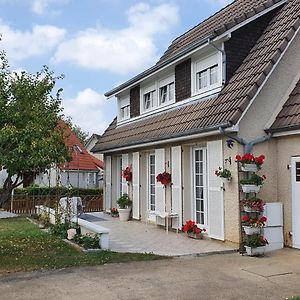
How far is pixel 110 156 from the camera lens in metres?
18.9

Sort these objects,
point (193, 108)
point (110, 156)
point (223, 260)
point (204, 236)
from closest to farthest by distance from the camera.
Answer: point (223, 260) → point (204, 236) → point (193, 108) → point (110, 156)

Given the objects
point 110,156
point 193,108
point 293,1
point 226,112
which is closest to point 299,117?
point 226,112

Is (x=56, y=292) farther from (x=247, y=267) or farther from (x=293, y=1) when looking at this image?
(x=293, y=1)

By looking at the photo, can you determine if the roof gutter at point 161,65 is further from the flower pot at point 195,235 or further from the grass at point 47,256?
the grass at point 47,256

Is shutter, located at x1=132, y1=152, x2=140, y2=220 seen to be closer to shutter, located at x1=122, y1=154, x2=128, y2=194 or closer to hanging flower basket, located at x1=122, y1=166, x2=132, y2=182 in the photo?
hanging flower basket, located at x1=122, y1=166, x2=132, y2=182

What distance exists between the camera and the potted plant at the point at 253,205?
364 inches

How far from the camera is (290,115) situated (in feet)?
32.3

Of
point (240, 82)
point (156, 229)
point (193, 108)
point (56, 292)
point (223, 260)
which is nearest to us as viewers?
point (56, 292)

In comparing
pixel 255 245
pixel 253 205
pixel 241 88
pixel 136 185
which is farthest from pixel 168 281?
→ pixel 136 185

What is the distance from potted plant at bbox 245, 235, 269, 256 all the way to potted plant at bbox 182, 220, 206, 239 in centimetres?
220

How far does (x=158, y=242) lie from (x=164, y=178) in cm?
267

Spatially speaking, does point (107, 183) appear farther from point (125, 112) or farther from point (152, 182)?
point (152, 182)

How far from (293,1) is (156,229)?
26.2 feet

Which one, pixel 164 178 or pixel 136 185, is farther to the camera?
pixel 136 185
